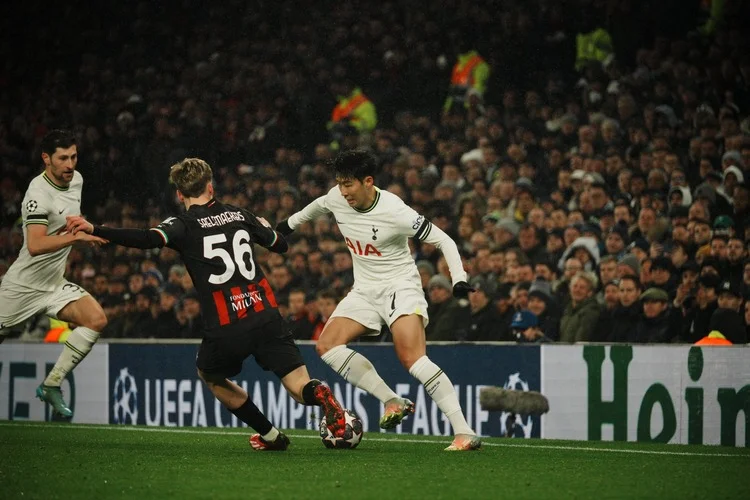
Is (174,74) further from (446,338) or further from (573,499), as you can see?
(573,499)

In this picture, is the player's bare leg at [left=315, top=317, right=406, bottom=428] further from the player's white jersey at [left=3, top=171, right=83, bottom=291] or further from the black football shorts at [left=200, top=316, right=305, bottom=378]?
the player's white jersey at [left=3, top=171, right=83, bottom=291]

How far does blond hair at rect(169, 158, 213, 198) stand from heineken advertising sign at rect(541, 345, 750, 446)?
13.2 ft

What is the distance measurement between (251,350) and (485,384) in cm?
374

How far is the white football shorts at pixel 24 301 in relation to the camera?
356 inches

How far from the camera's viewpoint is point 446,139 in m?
16.6

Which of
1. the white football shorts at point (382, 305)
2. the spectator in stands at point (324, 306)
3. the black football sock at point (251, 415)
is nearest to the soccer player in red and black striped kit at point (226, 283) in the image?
the black football sock at point (251, 415)

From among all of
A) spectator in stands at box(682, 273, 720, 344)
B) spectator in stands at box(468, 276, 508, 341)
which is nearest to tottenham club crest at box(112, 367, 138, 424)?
spectator in stands at box(468, 276, 508, 341)

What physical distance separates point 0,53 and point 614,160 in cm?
1470

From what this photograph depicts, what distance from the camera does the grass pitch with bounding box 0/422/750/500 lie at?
577 centimetres

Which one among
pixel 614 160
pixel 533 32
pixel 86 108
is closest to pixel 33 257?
pixel 614 160

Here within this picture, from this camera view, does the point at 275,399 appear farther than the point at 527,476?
Yes

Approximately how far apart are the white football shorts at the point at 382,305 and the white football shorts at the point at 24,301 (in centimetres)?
211

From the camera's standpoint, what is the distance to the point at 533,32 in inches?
687

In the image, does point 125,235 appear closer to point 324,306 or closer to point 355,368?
point 355,368
